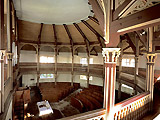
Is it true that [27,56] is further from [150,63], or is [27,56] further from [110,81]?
[150,63]

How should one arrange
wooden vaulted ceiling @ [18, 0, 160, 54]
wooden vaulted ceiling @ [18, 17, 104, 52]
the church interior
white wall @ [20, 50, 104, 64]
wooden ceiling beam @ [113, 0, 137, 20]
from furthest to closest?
white wall @ [20, 50, 104, 64]
wooden vaulted ceiling @ [18, 17, 104, 52]
wooden vaulted ceiling @ [18, 0, 160, 54]
the church interior
wooden ceiling beam @ [113, 0, 137, 20]

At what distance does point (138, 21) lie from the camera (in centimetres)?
295

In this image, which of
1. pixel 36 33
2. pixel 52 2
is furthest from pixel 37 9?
pixel 36 33

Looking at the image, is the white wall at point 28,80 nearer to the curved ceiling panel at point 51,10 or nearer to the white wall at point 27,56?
the white wall at point 27,56

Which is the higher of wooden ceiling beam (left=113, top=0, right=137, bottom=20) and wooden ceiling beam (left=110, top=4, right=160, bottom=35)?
wooden ceiling beam (left=113, top=0, right=137, bottom=20)

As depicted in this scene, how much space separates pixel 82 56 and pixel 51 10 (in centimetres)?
1085

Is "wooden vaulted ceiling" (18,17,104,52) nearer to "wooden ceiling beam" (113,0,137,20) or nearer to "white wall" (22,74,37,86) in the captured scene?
"white wall" (22,74,37,86)

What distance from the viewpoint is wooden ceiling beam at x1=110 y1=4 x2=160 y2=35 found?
2643 mm

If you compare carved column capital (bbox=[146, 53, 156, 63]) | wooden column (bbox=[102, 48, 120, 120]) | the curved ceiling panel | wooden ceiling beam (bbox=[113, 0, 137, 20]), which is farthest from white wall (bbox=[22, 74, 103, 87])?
wooden ceiling beam (bbox=[113, 0, 137, 20])

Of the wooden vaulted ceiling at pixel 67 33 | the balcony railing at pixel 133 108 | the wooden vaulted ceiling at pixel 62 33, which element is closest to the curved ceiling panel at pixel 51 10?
the wooden vaulted ceiling at pixel 67 33

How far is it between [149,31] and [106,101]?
15.4ft

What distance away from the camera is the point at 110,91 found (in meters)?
3.90

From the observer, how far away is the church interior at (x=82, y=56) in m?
3.71

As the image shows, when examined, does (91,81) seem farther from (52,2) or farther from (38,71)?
(52,2)
